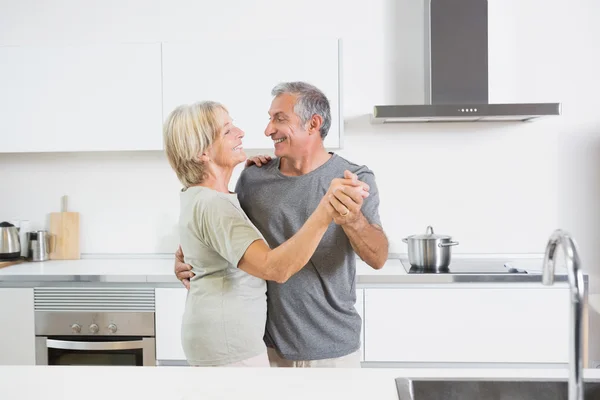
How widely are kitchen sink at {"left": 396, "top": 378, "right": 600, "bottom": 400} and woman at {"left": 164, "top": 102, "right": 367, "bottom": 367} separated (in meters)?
0.52

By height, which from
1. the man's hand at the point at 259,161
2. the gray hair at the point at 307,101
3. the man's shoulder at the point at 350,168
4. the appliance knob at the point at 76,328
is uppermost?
the gray hair at the point at 307,101

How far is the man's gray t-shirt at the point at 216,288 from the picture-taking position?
1.86 metres

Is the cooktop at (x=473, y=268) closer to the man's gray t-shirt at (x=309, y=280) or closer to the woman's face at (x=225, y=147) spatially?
the man's gray t-shirt at (x=309, y=280)

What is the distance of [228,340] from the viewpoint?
1893 millimetres

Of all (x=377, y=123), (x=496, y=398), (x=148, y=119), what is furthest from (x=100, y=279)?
(x=496, y=398)

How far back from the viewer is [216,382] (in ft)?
4.93

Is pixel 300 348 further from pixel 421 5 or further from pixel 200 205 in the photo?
pixel 421 5

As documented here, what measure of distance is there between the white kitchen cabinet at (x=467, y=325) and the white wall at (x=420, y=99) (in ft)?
2.36

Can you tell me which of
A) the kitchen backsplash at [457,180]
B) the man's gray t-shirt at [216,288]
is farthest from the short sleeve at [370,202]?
the kitchen backsplash at [457,180]

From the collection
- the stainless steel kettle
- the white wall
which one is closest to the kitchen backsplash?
the white wall

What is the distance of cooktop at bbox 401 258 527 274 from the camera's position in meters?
3.09

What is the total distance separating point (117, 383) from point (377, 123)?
245 centimetres

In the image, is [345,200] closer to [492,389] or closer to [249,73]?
[492,389]

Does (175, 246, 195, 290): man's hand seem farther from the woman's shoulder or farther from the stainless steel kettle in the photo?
the stainless steel kettle
